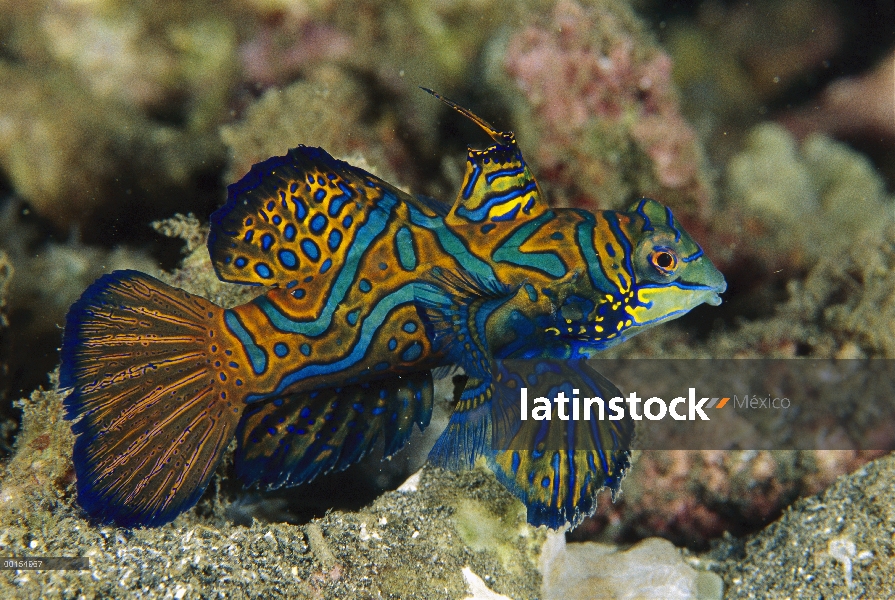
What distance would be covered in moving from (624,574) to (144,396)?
273cm

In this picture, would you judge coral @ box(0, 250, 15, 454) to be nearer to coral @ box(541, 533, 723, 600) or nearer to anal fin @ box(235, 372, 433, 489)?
anal fin @ box(235, 372, 433, 489)

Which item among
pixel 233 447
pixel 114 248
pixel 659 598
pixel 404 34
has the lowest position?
pixel 659 598

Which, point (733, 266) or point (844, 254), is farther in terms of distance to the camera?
point (733, 266)

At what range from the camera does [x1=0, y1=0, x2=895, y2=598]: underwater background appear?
2930 millimetres

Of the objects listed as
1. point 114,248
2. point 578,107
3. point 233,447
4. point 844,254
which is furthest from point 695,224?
point 114,248

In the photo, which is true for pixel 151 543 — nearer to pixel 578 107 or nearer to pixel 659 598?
pixel 659 598

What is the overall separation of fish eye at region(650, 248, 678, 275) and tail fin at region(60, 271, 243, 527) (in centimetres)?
199

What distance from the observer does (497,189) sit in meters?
2.77

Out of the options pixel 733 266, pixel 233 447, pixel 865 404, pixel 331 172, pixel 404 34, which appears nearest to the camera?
pixel 331 172

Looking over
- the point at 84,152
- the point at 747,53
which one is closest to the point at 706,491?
the point at 84,152

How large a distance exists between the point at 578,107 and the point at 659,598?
339cm

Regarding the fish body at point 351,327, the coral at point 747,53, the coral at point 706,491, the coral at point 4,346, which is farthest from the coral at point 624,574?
the coral at point 747,53

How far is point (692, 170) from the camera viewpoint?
4.65 m

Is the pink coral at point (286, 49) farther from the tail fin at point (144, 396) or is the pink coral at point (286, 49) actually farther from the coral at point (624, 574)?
the coral at point (624, 574)
